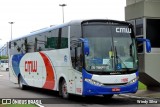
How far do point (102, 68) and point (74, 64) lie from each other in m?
1.48

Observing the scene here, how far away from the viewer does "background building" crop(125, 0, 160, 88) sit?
19.2 meters

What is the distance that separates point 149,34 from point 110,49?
478cm

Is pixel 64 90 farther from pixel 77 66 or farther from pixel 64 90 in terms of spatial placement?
pixel 77 66

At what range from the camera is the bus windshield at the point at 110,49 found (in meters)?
15.2

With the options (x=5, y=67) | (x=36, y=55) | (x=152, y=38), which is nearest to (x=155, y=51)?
(x=152, y=38)

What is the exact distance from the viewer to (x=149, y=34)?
19625mm

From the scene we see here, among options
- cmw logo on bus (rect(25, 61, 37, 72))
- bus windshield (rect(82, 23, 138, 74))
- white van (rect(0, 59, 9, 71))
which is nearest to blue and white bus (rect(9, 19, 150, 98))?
bus windshield (rect(82, 23, 138, 74))

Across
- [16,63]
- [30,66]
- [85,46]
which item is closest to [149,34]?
[85,46]

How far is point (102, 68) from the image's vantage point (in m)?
15.1

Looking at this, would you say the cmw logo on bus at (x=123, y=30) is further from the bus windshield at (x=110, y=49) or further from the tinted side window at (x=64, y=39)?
the tinted side window at (x=64, y=39)

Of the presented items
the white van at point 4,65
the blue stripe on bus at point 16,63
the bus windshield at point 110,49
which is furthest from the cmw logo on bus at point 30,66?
the white van at point 4,65

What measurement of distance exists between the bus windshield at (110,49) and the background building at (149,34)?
3043mm

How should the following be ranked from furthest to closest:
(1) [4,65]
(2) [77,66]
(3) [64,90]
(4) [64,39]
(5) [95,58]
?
(1) [4,65], (3) [64,90], (4) [64,39], (2) [77,66], (5) [95,58]

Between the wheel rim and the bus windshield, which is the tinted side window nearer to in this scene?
the bus windshield
